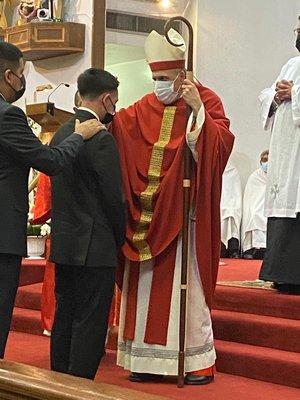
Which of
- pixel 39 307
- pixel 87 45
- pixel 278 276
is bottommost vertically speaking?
pixel 39 307

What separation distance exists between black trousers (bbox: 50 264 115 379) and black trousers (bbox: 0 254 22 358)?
17.0 inches

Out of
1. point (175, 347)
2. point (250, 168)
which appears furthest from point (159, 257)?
point (250, 168)

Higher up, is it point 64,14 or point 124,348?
point 64,14

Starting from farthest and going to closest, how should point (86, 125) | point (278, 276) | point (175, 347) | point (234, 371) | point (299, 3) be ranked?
point (299, 3) < point (278, 276) < point (234, 371) < point (175, 347) < point (86, 125)

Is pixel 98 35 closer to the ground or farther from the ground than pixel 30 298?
farther from the ground

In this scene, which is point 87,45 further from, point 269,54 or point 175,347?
point 175,347

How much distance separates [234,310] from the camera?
5.04 meters

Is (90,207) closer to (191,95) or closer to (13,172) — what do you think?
(13,172)

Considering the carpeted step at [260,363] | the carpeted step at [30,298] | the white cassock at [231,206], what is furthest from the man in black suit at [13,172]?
the white cassock at [231,206]

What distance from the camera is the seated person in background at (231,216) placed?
8.84m

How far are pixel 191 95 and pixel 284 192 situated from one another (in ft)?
4.40

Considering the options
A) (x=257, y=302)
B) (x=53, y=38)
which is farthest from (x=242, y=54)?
(x=257, y=302)

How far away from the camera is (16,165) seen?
3.35 meters

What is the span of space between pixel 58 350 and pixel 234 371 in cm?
113
